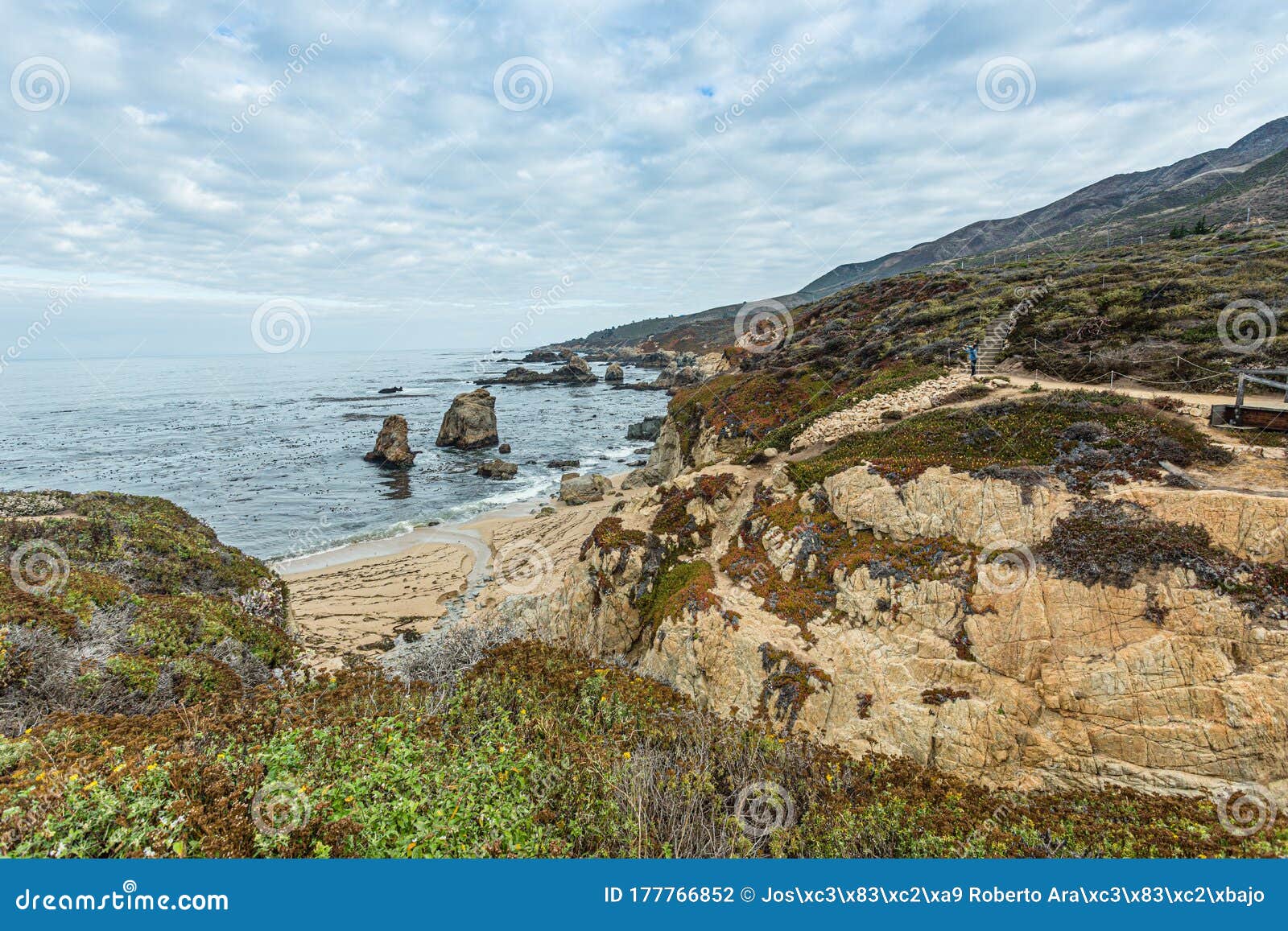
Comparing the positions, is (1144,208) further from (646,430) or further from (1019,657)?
(1019,657)

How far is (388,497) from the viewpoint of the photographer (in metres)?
38.4

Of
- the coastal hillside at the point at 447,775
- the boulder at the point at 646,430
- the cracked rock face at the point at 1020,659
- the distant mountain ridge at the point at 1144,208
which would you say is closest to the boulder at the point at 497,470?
the boulder at the point at 646,430

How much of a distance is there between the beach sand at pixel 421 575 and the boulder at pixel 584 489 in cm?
118

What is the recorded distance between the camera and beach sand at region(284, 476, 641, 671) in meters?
19.7

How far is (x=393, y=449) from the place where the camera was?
4712 cm

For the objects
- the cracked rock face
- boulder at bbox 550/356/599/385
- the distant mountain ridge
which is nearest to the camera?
the cracked rock face

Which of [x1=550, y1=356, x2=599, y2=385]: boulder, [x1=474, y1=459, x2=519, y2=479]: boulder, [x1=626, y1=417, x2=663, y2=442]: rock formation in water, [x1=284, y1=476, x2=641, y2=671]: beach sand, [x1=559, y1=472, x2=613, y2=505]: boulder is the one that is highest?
[x1=550, y1=356, x2=599, y2=385]: boulder

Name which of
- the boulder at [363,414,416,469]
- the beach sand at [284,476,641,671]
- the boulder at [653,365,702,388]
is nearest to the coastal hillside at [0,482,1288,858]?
the beach sand at [284,476,641,671]

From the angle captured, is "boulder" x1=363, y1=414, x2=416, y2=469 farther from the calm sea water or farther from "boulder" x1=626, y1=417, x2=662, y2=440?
"boulder" x1=626, y1=417, x2=662, y2=440

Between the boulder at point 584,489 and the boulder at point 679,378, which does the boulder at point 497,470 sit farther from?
the boulder at point 679,378

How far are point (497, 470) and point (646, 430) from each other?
20609 millimetres

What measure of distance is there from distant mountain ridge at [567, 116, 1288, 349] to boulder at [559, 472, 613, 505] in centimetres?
6417

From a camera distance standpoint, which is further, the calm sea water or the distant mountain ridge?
the distant mountain ridge

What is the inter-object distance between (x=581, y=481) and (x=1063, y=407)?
26.5m
